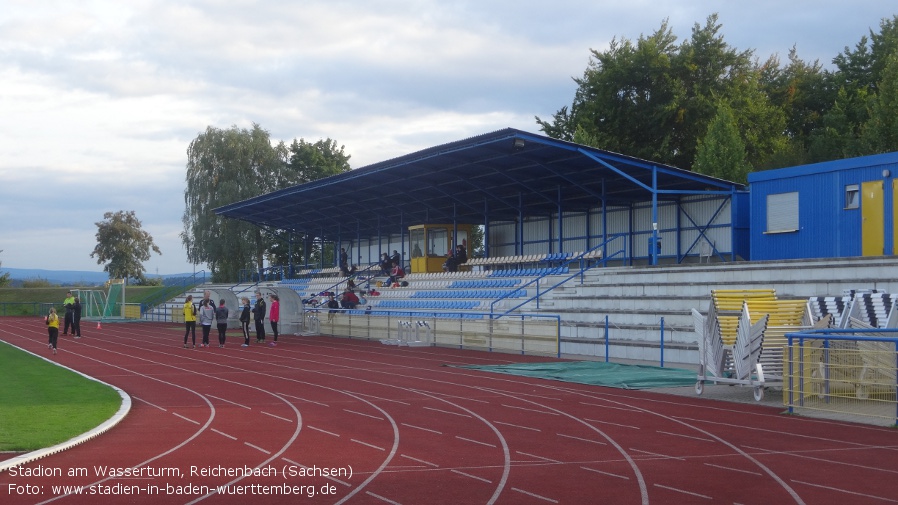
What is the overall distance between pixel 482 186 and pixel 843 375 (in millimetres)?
28857

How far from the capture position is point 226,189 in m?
65.2

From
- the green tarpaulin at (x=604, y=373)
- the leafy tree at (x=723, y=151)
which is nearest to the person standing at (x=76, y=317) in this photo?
the green tarpaulin at (x=604, y=373)

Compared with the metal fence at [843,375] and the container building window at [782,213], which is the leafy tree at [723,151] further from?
the metal fence at [843,375]

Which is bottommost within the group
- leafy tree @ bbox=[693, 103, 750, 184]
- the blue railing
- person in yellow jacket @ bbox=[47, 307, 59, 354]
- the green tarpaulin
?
the green tarpaulin

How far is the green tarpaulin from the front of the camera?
18.8m

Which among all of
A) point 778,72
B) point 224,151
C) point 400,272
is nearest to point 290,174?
point 224,151

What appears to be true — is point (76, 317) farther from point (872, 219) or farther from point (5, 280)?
point (5, 280)

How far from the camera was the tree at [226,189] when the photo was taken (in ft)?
217

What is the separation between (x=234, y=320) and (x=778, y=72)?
134 feet

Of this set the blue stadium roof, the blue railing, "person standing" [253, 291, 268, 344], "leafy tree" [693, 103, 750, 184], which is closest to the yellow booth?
the blue stadium roof

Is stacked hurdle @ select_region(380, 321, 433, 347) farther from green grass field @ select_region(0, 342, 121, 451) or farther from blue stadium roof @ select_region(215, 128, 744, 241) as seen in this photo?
green grass field @ select_region(0, 342, 121, 451)

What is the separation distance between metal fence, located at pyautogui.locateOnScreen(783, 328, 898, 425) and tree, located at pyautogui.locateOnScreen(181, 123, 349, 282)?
177ft

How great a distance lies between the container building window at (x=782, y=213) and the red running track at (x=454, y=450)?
45.8 feet

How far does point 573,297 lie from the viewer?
99.1 feet
